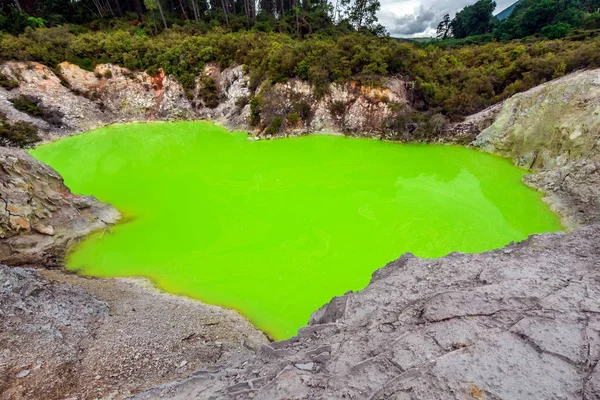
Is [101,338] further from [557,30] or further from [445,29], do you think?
[445,29]

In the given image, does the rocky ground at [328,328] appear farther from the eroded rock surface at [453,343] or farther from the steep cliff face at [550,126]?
the steep cliff face at [550,126]

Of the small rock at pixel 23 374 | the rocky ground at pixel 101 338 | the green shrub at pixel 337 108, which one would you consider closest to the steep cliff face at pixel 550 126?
the green shrub at pixel 337 108

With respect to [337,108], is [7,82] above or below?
above

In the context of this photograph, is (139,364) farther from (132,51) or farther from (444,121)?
(132,51)

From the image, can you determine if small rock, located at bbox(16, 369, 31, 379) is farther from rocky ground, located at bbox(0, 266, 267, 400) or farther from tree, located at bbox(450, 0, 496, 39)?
tree, located at bbox(450, 0, 496, 39)

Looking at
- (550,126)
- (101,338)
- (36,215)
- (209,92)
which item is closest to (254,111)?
(209,92)

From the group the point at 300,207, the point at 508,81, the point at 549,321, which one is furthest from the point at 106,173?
the point at 508,81
